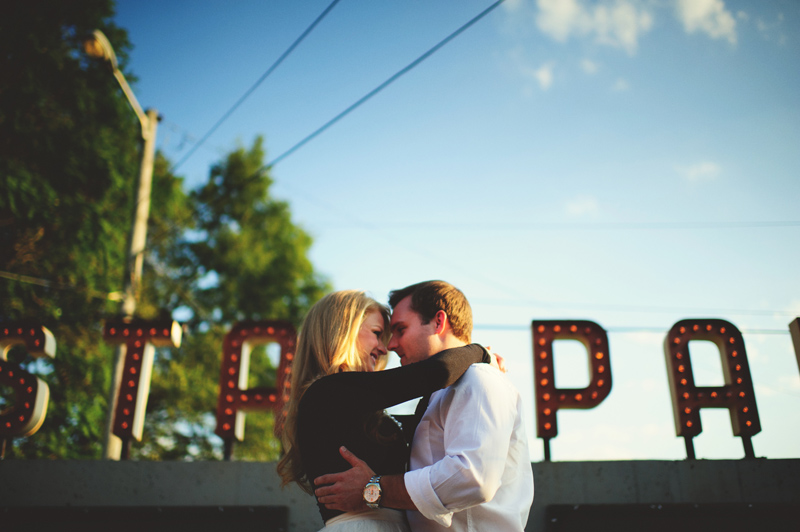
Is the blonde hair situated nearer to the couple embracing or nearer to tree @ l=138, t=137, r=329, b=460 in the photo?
the couple embracing

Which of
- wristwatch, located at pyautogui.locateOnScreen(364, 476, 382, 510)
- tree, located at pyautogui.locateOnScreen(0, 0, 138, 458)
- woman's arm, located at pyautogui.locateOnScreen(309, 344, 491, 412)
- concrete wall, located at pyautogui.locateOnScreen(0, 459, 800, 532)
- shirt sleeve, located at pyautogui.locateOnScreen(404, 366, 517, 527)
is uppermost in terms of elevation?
tree, located at pyautogui.locateOnScreen(0, 0, 138, 458)

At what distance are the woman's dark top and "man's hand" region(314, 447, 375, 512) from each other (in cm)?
5

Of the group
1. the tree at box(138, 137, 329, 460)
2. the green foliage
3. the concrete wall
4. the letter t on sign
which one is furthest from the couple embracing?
the tree at box(138, 137, 329, 460)

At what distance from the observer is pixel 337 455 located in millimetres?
2379

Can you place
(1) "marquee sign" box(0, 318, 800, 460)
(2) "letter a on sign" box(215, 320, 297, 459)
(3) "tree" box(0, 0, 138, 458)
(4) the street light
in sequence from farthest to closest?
(3) "tree" box(0, 0, 138, 458)
(4) the street light
(2) "letter a on sign" box(215, 320, 297, 459)
(1) "marquee sign" box(0, 318, 800, 460)

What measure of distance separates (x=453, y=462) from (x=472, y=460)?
0.08 meters

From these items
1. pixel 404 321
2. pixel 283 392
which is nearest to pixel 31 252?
pixel 283 392

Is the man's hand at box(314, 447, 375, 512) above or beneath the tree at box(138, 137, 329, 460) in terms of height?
beneath

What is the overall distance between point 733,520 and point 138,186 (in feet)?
30.6

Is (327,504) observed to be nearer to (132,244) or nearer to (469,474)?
(469,474)

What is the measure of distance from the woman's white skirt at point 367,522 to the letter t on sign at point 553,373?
3.81 metres

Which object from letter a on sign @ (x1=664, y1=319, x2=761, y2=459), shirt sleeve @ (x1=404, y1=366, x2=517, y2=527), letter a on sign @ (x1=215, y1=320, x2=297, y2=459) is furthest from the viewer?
letter a on sign @ (x1=215, y1=320, x2=297, y2=459)

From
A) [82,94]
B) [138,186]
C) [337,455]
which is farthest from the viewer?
[82,94]

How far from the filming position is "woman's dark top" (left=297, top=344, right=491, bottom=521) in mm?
2371
